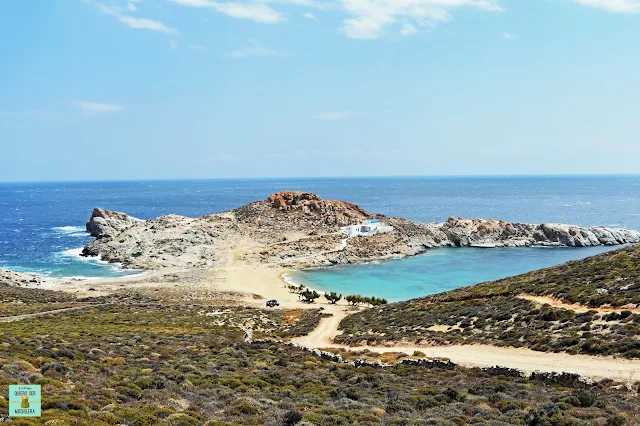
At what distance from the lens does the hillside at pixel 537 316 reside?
845 inches

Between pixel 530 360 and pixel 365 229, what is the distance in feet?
226

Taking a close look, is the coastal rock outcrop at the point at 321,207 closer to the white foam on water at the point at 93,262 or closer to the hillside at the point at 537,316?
the white foam on water at the point at 93,262

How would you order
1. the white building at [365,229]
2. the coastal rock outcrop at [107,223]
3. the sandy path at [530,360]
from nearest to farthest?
the sandy path at [530,360], the white building at [365,229], the coastal rock outcrop at [107,223]

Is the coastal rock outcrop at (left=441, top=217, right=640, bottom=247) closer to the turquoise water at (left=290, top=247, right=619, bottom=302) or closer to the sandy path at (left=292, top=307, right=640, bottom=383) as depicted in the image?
the turquoise water at (left=290, top=247, right=619, bottom=302)

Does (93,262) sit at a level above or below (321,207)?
below

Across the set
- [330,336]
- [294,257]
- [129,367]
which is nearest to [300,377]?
[129,367]

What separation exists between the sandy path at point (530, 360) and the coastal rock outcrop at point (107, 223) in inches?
3327

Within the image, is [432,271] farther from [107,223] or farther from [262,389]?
[107,223]

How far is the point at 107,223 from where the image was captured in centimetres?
10131

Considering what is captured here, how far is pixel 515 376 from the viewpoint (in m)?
18.4

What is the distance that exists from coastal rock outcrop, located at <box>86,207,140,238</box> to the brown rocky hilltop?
0.70ft

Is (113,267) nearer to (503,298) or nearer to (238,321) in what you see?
(238,321)

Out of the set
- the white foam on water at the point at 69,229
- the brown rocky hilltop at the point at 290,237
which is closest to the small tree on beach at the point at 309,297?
the brown rocky hilltop at the point at 290,237

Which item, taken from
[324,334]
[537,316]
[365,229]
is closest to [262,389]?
[324,334]
